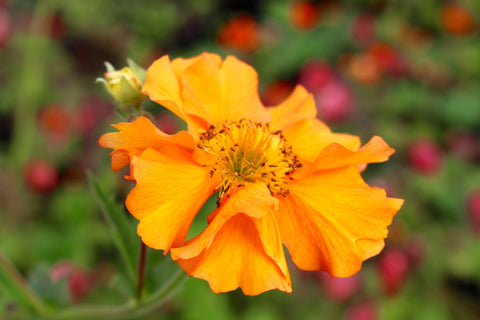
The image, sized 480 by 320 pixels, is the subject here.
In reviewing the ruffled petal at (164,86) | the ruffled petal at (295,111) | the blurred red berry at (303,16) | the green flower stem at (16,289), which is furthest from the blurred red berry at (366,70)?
the green flower stem at (16,289)

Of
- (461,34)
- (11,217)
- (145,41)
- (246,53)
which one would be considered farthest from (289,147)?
(461,34)

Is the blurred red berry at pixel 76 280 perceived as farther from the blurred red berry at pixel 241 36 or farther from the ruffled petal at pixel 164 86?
the blurred red berry at pixel 241 36

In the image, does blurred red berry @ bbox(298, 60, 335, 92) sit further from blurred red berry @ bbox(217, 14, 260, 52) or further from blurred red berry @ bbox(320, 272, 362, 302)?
blurred red berry @ bbox(320, 272, 362, 302)

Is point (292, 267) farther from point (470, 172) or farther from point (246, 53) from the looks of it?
point (246, 53)

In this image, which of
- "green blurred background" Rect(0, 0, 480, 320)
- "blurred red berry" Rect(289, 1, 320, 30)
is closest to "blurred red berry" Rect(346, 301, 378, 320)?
"green blurred background" Rect(0, 0, 480, 320)

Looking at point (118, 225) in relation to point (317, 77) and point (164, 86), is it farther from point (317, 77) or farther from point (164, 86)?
point (317, 77)

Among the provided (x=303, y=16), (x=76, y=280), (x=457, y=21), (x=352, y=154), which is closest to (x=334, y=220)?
(x=352, y=154)
